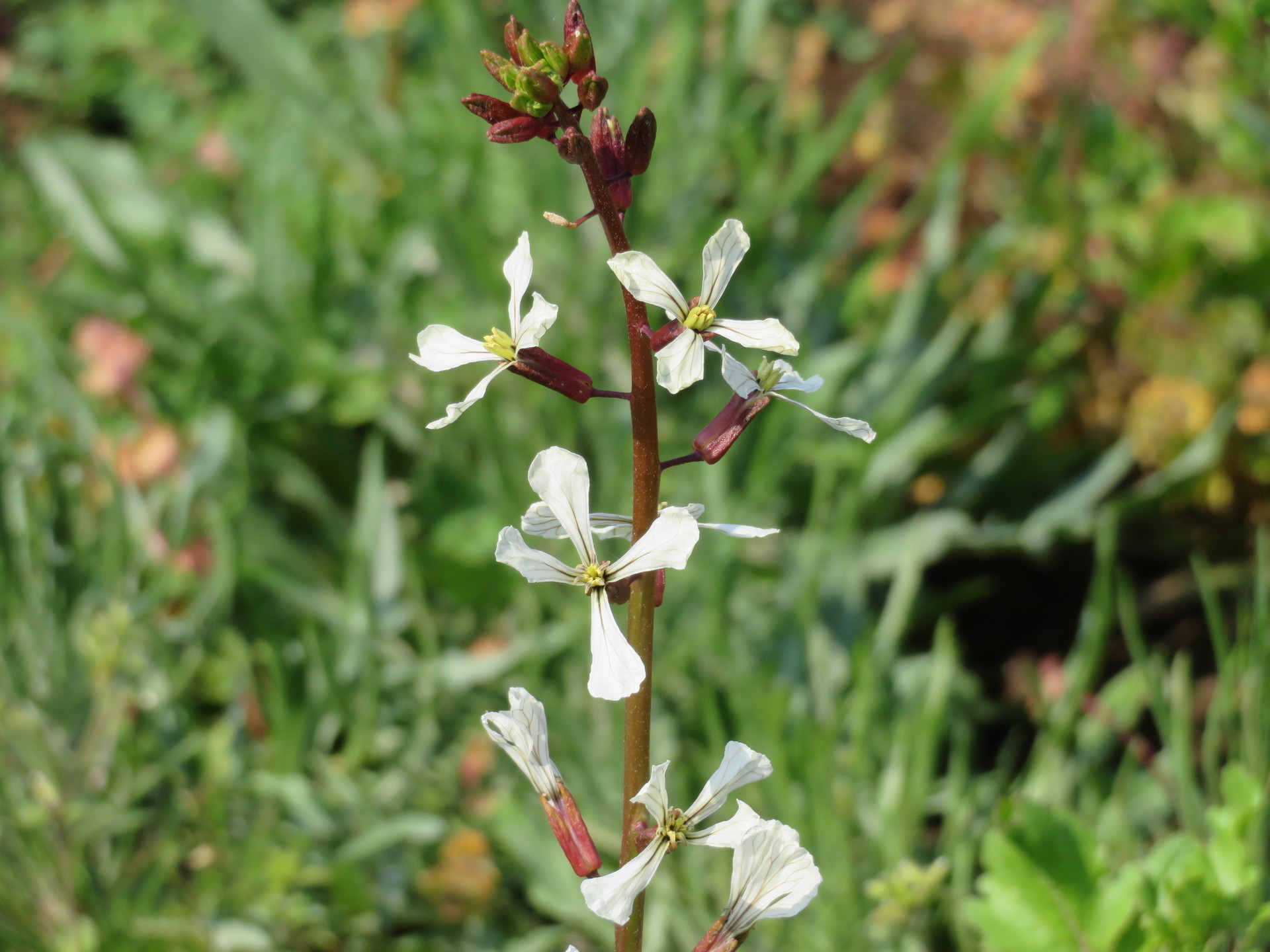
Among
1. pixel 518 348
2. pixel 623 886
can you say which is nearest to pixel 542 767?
pixel 623 886

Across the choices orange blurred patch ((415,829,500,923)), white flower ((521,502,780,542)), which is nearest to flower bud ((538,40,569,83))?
white flower ((521,502,780,542))

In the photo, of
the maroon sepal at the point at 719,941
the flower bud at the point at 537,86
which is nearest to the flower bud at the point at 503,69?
the flower bud at the point at 537,86

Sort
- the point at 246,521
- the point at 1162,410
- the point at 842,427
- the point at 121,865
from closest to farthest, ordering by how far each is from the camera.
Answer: the point at 842,427 → the point at 121,865 → the point at 246,521 → the point at 1162,410

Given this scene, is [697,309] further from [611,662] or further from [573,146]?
[611,662]

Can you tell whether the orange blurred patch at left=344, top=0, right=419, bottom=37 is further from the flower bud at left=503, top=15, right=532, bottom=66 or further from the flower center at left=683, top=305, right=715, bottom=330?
the flower center at left=683, top=305, right=715, bottom=330

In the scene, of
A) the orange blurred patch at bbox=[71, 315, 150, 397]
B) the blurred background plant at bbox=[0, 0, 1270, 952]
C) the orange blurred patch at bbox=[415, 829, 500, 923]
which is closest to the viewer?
the blurred background plant at bbox=[0, 0, 1270, 952]

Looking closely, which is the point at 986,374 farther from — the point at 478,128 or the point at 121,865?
the point at 121,865

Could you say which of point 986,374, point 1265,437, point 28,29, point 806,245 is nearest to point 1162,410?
→ point 1265,437
